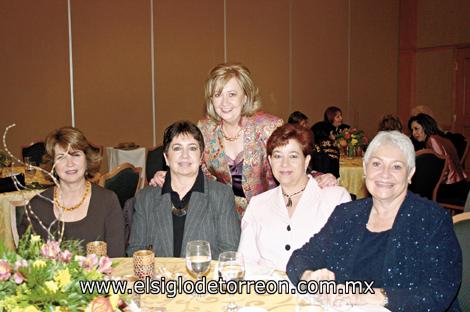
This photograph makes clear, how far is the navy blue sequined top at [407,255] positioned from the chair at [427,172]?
284cm

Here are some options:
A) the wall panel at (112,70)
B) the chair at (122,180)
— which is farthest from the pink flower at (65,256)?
the wall panel at (112,70)

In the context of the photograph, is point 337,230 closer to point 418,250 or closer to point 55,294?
point 418,250

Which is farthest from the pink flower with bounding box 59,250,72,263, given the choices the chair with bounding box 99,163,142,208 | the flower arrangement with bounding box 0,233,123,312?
the chair with bounding box 99,163,142,208

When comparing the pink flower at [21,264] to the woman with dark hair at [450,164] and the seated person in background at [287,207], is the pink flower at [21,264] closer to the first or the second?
the seated person in background at [287,207]

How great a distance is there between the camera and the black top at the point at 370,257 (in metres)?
1.93

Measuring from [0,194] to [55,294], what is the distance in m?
3.09

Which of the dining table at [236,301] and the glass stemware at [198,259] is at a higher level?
the glass stemware at [198,259]

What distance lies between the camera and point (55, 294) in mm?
1105

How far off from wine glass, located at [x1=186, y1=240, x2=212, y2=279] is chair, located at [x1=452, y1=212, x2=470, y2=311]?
3.37 feet

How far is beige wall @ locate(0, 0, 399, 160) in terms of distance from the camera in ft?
22.0

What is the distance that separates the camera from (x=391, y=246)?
74.0 inches

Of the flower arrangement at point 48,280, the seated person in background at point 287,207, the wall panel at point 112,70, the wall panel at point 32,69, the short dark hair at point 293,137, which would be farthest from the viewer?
the wall panel at point 112,70

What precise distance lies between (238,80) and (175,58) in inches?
203

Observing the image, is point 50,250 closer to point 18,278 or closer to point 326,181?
point 18,278
